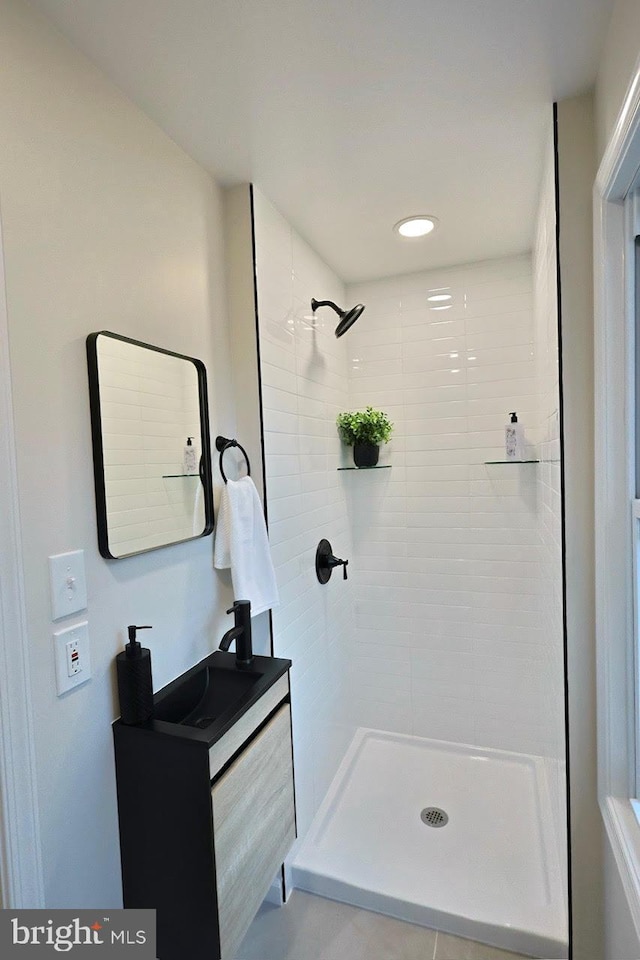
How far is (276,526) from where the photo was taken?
5.67 feet

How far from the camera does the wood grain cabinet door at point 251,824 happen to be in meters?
1.09

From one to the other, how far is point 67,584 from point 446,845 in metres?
1.85

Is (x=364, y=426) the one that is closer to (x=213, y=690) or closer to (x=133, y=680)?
(x=213, y=690)

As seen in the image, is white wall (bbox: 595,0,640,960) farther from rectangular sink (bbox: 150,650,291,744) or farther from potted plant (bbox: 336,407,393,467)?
potted plant (bbox: 336,407,393,467)

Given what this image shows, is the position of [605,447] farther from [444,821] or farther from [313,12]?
[444,821]

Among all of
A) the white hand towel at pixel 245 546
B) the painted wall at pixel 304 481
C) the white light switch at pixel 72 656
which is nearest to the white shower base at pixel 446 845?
the painted wall at pixel 304 481

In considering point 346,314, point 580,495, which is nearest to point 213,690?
point 580,495

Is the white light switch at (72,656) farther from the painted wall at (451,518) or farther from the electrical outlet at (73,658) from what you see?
the painted wall at (451,518)

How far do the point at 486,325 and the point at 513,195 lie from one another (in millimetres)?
683

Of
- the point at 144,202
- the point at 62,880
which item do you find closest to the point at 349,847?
the point at 62,880

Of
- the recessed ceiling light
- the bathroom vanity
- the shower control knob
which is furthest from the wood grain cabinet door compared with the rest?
the recessed ceiling light

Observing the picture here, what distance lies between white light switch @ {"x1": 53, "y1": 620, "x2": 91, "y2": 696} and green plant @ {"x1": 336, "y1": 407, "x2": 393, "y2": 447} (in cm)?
165

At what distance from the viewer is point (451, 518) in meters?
2.43

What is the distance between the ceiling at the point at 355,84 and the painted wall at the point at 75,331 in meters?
0.12
